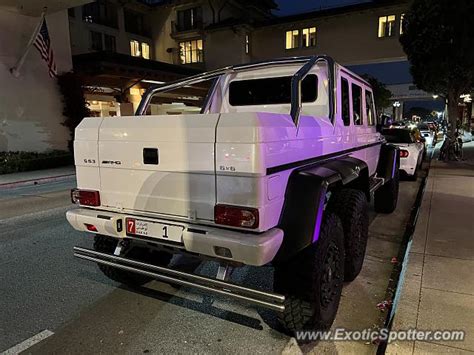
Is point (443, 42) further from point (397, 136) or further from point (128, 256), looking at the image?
point (128, 256)

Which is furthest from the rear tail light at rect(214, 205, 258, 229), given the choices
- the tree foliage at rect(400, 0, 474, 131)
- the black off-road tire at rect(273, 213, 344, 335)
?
the tree foliage at rect(400, 0, 474, 131)

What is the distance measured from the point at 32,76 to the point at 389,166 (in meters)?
16.6

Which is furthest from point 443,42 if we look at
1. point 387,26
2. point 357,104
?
point 387,26

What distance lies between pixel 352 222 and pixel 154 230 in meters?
2.02

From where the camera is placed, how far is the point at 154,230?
3.10 m

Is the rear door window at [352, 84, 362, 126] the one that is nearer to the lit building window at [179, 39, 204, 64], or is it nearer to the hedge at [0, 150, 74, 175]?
the hedge at [0, 150, 74, 175]

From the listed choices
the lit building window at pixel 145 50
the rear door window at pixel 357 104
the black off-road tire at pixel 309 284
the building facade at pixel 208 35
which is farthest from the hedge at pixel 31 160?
the lit building window at pixel 145 50

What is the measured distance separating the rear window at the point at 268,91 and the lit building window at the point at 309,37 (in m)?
26.1

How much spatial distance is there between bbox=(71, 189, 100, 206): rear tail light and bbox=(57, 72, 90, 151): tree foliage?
16.3 meters

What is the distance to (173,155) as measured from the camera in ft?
9.77

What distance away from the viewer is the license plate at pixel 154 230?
2.98 meters

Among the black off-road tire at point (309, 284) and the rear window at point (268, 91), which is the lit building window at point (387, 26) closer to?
the rear window at point (268, 91)

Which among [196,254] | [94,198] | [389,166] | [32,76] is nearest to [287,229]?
[196,254]

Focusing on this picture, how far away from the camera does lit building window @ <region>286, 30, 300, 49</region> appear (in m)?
29.6
